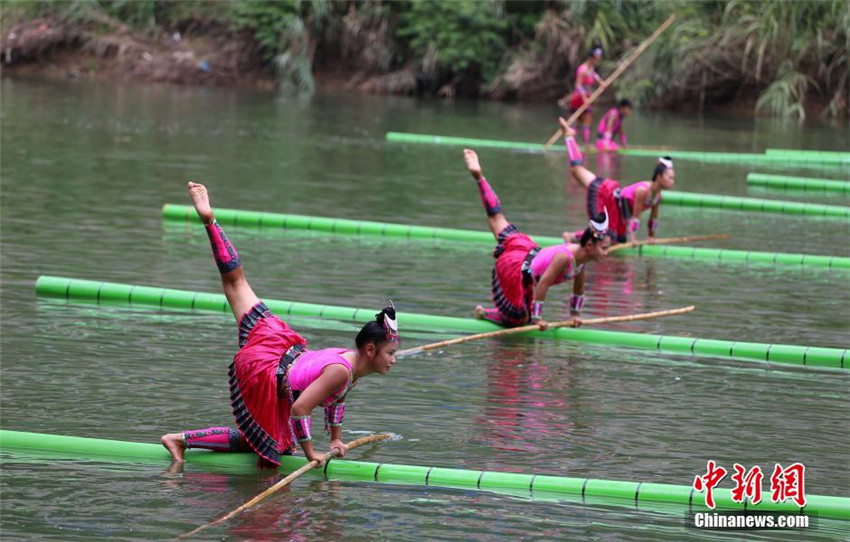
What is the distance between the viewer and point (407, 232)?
1302 cm

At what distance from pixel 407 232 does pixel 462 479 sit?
688 centimetres

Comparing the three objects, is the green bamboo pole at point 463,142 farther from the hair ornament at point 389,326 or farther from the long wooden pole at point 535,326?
the hair ornament at point 389,326

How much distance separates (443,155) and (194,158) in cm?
386

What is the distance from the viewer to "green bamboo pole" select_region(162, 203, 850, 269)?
12398 millimetres

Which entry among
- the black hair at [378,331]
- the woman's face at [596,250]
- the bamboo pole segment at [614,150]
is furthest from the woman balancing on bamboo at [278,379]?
the bamboo pole segment at [614,150]

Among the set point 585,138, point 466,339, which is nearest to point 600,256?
point 466,339

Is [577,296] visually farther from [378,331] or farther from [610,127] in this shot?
[610,127]

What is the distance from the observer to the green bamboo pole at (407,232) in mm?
12398

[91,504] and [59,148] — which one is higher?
[59,148]

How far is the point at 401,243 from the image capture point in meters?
12.8

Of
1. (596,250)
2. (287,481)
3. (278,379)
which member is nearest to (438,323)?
(596,250)

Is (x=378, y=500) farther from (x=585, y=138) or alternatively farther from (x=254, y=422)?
(x=585, y=138)

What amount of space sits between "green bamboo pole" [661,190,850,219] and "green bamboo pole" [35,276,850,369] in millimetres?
6811

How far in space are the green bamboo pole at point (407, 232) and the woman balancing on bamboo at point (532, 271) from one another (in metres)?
3.06
